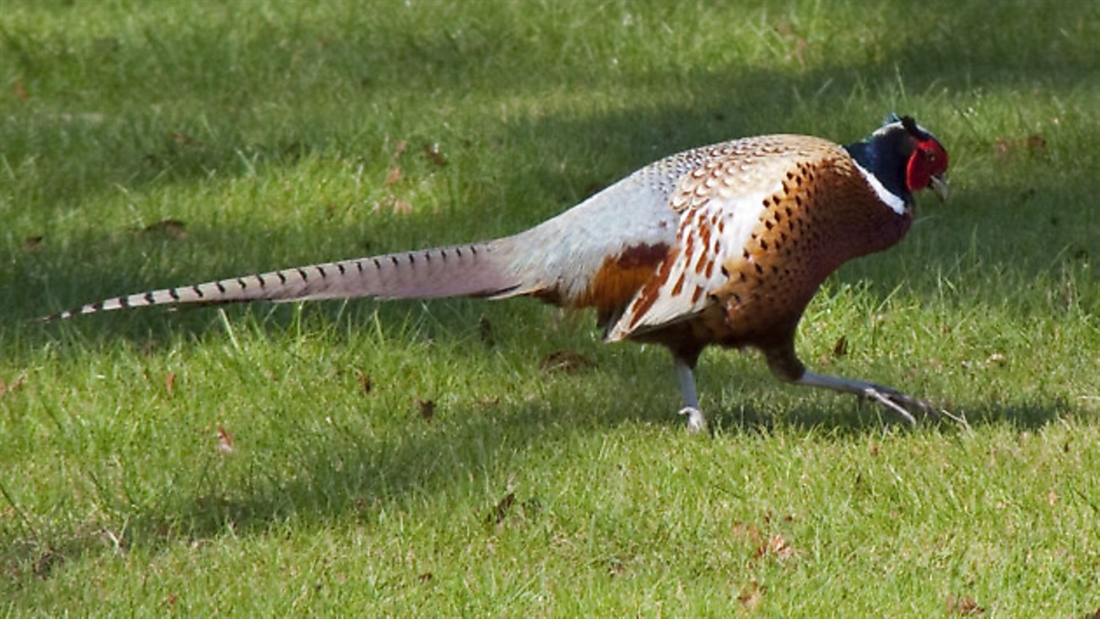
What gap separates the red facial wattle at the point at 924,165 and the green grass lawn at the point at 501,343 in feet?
2.22

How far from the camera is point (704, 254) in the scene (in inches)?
206

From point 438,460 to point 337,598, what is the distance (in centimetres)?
92

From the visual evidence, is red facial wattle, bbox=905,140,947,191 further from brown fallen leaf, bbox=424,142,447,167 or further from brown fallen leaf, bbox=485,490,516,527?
brown fallen leaf, bbox=424,142,447,167

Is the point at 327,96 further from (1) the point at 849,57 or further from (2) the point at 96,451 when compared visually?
(2) the point at 96,451

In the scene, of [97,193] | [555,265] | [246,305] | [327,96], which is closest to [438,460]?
[555,265]

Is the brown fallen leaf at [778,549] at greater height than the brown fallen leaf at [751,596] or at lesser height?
lesser

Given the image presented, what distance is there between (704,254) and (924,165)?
0.77 m

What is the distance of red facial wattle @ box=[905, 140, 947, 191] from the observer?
5527 mm

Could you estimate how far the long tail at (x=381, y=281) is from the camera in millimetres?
4992

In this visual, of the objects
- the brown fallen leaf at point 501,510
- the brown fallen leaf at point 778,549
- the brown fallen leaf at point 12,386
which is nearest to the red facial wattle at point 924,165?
the brown fallen leaf at point 778,549

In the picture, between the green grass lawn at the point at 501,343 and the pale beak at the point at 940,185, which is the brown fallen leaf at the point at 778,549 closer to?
the green grass lawn at the point at 501,343

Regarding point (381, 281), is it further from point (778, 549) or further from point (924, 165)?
point (924, 165)

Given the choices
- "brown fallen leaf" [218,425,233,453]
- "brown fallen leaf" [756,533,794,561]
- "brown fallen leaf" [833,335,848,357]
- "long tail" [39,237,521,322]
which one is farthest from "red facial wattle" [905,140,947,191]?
"brown fallen leaf" [218,425,233,453]

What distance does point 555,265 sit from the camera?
539 cm
